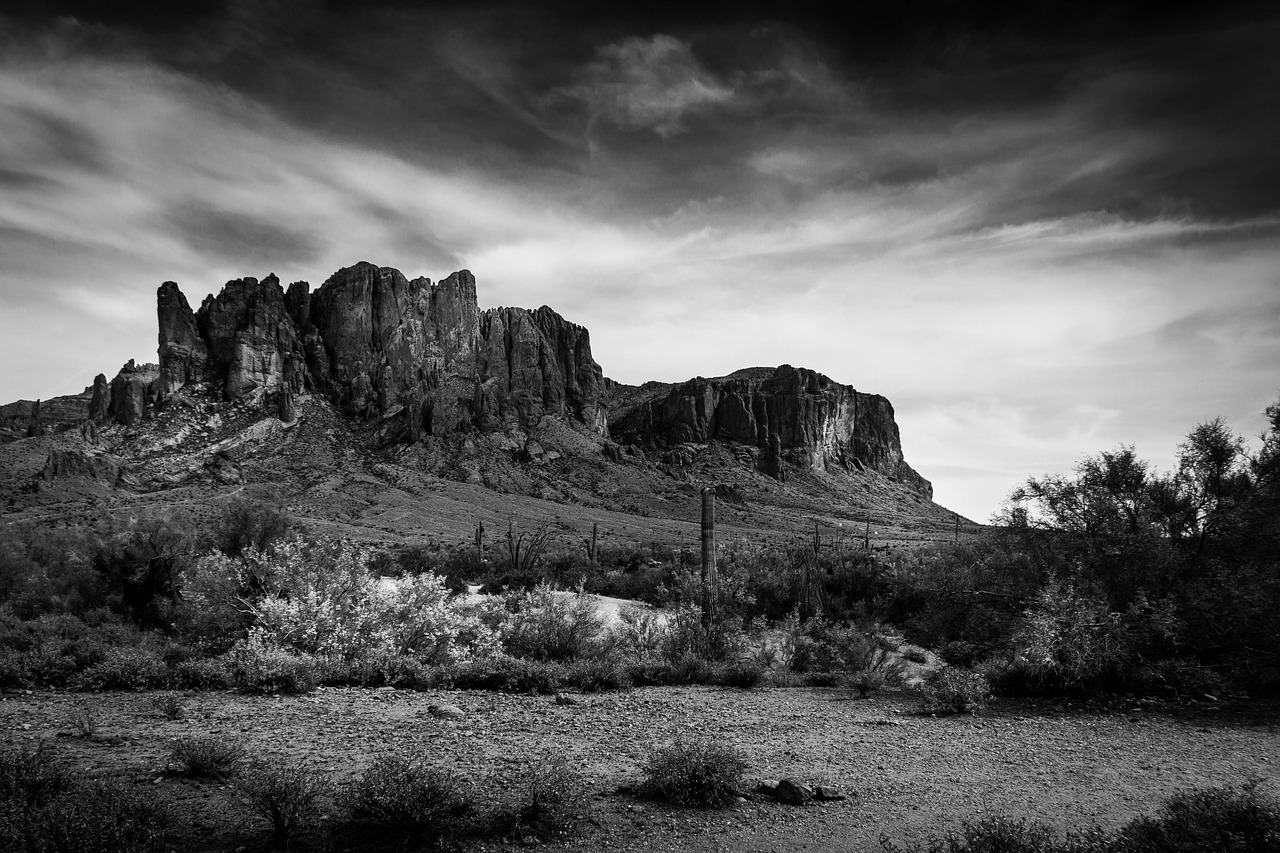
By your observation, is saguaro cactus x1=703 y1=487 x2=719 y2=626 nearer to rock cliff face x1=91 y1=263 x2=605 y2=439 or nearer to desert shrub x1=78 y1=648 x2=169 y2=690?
desert shrub x1=78 y1=648 x2=169 y2=690

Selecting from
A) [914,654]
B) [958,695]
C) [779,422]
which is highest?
[779,422]

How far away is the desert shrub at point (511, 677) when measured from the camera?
12.1 m

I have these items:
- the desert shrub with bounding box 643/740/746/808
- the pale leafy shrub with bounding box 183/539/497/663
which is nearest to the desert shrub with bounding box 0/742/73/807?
the desert shrub with bounding box 643/740/746/808

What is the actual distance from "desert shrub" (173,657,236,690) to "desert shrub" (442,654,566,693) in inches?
128

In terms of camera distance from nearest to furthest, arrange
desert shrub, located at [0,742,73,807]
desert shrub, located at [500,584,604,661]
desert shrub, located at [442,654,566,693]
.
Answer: desert shrub, located at [0,742,73,807], desert shrub, located at [442,654,566,693], desert shrub, located at [500,584,604,661]

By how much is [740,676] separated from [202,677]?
28.8 feet

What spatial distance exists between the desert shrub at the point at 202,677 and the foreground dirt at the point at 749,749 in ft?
1.78

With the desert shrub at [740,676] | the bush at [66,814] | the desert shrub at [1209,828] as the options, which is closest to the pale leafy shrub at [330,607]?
the desert shrub at [740,676]

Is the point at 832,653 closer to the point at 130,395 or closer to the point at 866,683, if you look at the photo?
the point at 866,683

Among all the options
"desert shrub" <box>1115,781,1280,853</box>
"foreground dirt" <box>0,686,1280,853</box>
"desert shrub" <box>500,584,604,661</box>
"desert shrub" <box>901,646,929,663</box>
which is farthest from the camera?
"desert shrub" <box>901,646,929,663</box>

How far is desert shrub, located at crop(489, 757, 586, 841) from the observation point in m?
6.14

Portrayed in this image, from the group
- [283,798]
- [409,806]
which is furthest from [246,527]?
[409,806]

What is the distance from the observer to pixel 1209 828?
5.74 m

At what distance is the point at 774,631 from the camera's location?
19.5 meters
